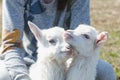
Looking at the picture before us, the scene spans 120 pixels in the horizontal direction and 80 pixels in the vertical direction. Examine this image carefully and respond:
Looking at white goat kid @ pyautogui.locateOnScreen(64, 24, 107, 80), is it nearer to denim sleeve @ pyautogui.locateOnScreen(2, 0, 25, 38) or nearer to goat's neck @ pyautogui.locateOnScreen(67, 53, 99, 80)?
goat's neck @ pyautogui.locateOnScreen(67, 53, 99, 80)

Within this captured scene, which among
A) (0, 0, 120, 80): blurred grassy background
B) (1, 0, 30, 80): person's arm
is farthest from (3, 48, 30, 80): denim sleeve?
(0, 0, 120, 80): blurred grassy background

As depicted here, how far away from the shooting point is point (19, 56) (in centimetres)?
449

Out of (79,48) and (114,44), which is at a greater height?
(79,48)

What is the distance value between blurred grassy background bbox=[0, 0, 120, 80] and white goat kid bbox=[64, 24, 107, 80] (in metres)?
2.04

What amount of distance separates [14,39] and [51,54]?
1.79 ft

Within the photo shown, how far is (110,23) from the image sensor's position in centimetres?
1029

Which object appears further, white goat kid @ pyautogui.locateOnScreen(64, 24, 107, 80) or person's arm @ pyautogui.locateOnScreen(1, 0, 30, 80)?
person's arm @ pyautogui.locateOnScreen(1, 0, 30, 80)

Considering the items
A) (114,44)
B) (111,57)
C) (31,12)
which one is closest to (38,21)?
(31,12)

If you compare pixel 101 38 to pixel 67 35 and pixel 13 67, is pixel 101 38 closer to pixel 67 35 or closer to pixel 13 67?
pixel 67 35

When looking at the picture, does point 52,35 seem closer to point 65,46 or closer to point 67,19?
point 65,46

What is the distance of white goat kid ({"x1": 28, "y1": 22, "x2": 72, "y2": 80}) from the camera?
4.06m

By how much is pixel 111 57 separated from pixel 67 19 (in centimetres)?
229

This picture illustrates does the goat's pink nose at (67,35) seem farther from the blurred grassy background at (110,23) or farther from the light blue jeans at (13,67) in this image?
the blurred grassy background at (110,23)

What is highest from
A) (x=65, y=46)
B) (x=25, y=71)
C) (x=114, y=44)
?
(x=65, y=46)
